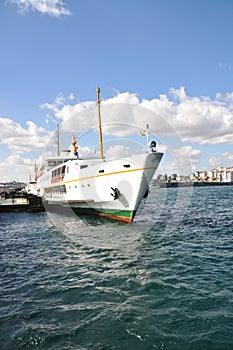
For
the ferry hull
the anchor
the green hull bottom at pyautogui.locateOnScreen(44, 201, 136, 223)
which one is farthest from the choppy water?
the anchor

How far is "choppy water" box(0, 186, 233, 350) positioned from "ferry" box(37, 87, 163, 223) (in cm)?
476

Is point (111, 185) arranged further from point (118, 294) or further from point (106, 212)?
point (118, 294)

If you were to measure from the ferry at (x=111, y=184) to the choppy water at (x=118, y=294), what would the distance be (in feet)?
15.6

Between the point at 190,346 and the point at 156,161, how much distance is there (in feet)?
49.2

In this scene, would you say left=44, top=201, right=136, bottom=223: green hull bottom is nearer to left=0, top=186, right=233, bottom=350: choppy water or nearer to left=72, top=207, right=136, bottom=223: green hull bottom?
left=72, top=207, right=136, bottom=223: green hull bottom

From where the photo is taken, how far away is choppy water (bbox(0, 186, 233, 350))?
245 inches

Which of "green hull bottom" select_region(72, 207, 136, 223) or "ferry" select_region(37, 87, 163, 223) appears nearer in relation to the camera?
"ferry" select_region(37, 87, 163, 223)

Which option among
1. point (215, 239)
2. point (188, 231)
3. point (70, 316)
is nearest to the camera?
point (70, 316)

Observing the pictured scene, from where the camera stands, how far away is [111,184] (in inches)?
831

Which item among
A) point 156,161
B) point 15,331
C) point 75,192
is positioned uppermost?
point 156,161

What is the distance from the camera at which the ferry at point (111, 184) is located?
65.0 feet

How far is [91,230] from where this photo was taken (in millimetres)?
19719

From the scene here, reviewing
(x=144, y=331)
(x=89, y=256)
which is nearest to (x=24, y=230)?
(x=89, y=256)

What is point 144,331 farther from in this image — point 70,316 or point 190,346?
point 70,316
